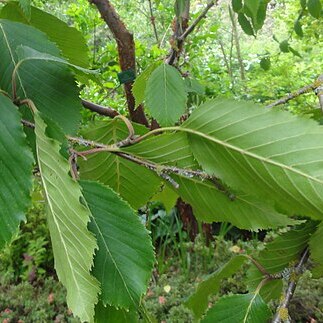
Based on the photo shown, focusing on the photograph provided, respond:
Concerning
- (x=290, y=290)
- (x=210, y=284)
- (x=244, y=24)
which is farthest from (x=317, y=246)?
(x=244, y=24)

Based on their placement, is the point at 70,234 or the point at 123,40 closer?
the point at 70,234

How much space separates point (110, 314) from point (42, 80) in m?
0.23

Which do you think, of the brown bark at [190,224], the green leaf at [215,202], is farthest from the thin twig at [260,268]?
the brown bark at [190,224]

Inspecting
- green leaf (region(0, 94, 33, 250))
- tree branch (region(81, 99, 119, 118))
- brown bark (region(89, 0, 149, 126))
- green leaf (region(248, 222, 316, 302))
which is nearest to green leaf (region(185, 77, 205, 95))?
brown bark (region(89, 0, 149, 126))

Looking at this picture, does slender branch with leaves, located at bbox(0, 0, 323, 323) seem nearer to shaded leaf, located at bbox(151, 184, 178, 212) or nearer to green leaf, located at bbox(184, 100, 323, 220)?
green leaf, located at bbox(184, 100, 323, 220)

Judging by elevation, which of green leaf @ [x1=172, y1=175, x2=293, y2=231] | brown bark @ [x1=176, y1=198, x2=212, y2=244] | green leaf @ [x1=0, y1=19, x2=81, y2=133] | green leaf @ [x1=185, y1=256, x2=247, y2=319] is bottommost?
brown bark @ [x1=176, y1=198, x2=212, y2=244]

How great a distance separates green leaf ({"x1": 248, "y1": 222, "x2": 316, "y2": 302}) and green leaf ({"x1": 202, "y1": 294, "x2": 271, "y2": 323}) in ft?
0.24

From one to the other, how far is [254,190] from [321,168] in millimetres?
58

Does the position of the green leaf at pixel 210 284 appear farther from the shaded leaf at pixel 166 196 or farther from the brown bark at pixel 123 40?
the brown bark at pixel 123 40

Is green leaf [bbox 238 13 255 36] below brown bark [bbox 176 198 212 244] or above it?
above

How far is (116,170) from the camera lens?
1.80ft

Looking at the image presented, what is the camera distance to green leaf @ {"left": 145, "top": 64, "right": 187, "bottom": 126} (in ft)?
2.31

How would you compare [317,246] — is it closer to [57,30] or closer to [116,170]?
[116,170]

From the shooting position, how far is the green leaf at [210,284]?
24.4 inches
